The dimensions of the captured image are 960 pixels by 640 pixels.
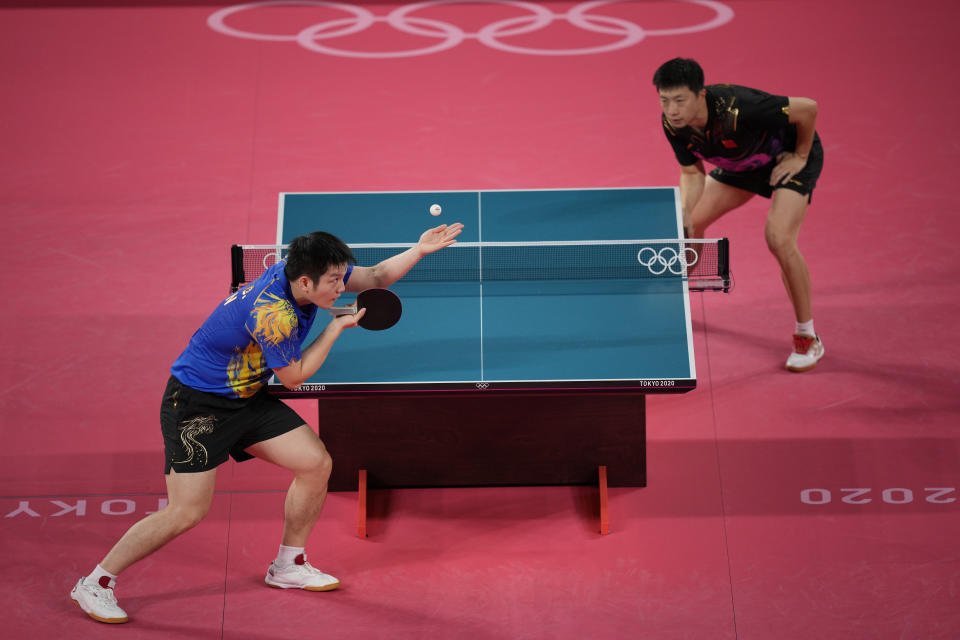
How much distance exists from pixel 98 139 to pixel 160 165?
66 cm

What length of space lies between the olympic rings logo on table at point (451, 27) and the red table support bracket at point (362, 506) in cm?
484

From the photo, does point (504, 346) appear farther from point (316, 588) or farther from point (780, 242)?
point (780, 242)

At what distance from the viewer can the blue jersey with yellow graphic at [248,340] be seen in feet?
12.4

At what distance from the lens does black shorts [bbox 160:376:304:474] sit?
3.95 m

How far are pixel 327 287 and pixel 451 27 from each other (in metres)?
5.92

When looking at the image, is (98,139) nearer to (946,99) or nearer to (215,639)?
(215,639)

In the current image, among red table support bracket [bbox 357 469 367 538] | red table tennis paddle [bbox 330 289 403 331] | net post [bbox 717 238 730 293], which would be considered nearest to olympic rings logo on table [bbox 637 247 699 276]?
net post [bbox 717 238 730 293]

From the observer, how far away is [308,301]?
3.88 m

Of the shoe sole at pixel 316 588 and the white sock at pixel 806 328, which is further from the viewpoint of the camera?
the white sock at pixel 806 328

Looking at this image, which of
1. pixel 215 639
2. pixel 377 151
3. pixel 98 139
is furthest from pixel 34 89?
pixel 215 639

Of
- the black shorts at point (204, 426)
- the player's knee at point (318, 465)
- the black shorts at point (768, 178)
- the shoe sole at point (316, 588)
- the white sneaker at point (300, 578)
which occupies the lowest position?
the shoe sole at point (316, 588)

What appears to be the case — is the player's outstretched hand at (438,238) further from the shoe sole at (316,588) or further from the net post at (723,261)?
the shoe sole at (316,588)

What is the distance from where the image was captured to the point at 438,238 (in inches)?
167

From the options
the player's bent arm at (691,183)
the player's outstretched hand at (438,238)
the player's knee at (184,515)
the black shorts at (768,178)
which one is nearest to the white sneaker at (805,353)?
the black shorts at (768,178)
